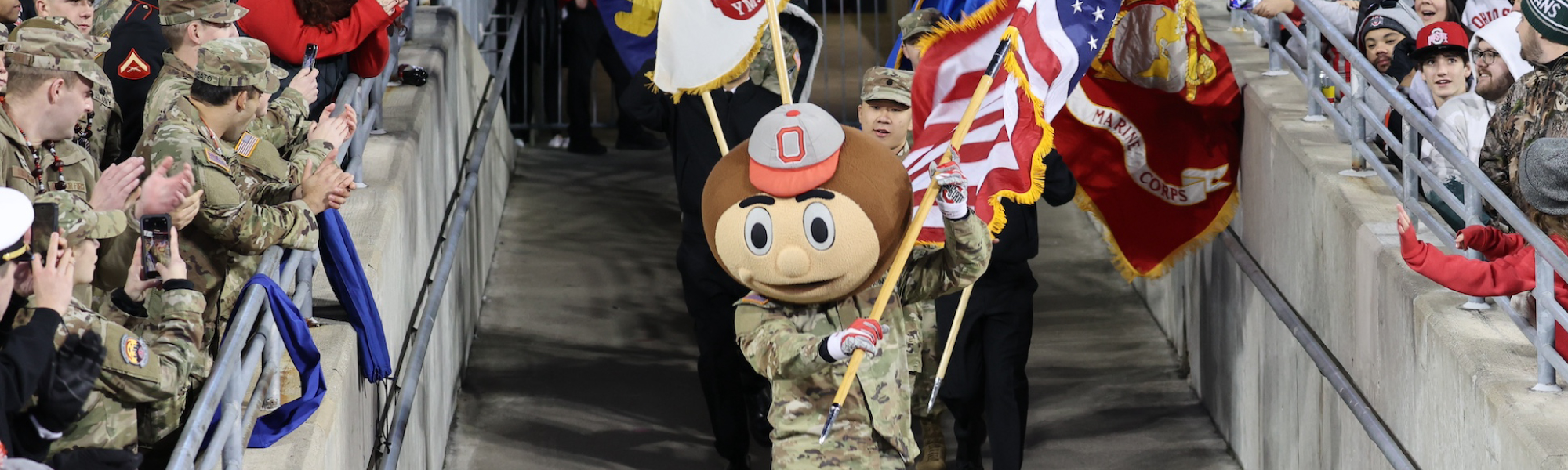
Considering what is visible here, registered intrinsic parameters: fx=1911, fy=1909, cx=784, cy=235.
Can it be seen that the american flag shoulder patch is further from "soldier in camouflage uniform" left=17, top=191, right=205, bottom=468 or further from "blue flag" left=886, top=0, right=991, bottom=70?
"blue flag" left=886, top=0, right=991, bottom=70

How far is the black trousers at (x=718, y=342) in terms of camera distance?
8.04 meters

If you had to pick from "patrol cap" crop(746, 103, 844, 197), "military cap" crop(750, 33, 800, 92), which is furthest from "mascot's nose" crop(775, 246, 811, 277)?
"military cap" crop(750, 33, 800, 92)

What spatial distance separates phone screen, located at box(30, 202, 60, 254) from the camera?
4090 millimetres

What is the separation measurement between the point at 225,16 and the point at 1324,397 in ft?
13.6

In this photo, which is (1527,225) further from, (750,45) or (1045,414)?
(1045,414)

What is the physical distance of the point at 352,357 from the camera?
18.8 feet

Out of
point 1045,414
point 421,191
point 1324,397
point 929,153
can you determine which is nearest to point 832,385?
point 929,153

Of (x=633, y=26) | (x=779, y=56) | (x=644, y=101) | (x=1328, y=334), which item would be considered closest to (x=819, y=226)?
(x=779, y=56)

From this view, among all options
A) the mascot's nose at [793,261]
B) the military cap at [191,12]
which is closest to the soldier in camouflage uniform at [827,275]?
the mascot's nose at [793,261]

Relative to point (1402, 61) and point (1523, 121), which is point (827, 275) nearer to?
point (1523, 121)

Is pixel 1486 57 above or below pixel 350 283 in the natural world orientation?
above

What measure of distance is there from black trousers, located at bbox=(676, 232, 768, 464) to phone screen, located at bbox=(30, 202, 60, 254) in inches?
159

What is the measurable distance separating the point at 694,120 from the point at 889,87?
1207mm

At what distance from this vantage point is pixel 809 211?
5488 mm
